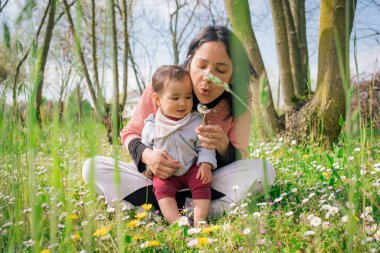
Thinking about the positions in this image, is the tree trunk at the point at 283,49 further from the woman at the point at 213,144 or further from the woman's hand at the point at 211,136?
the woman's hand at the point at 211,136

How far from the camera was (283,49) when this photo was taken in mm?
4359

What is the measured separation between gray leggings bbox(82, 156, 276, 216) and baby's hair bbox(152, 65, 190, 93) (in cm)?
42

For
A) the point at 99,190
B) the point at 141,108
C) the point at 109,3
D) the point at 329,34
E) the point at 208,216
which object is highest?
the point at 329,34

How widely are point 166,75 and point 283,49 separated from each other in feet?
9.47

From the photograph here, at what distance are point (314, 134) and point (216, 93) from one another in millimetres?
1914

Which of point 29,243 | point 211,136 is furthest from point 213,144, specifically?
point 29,243

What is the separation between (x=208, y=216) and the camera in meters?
1.82

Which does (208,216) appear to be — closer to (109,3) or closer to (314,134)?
(109,3)

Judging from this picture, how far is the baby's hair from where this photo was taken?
1.76 metres

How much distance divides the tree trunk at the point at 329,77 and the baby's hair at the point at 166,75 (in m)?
1.68

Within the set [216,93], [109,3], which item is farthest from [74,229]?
[109,3]

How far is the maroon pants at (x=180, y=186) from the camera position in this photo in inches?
68.1

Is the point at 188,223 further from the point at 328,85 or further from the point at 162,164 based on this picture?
the point at 328,85

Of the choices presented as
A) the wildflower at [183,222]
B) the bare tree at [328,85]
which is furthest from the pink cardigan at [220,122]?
the bare tree at [328,85]
